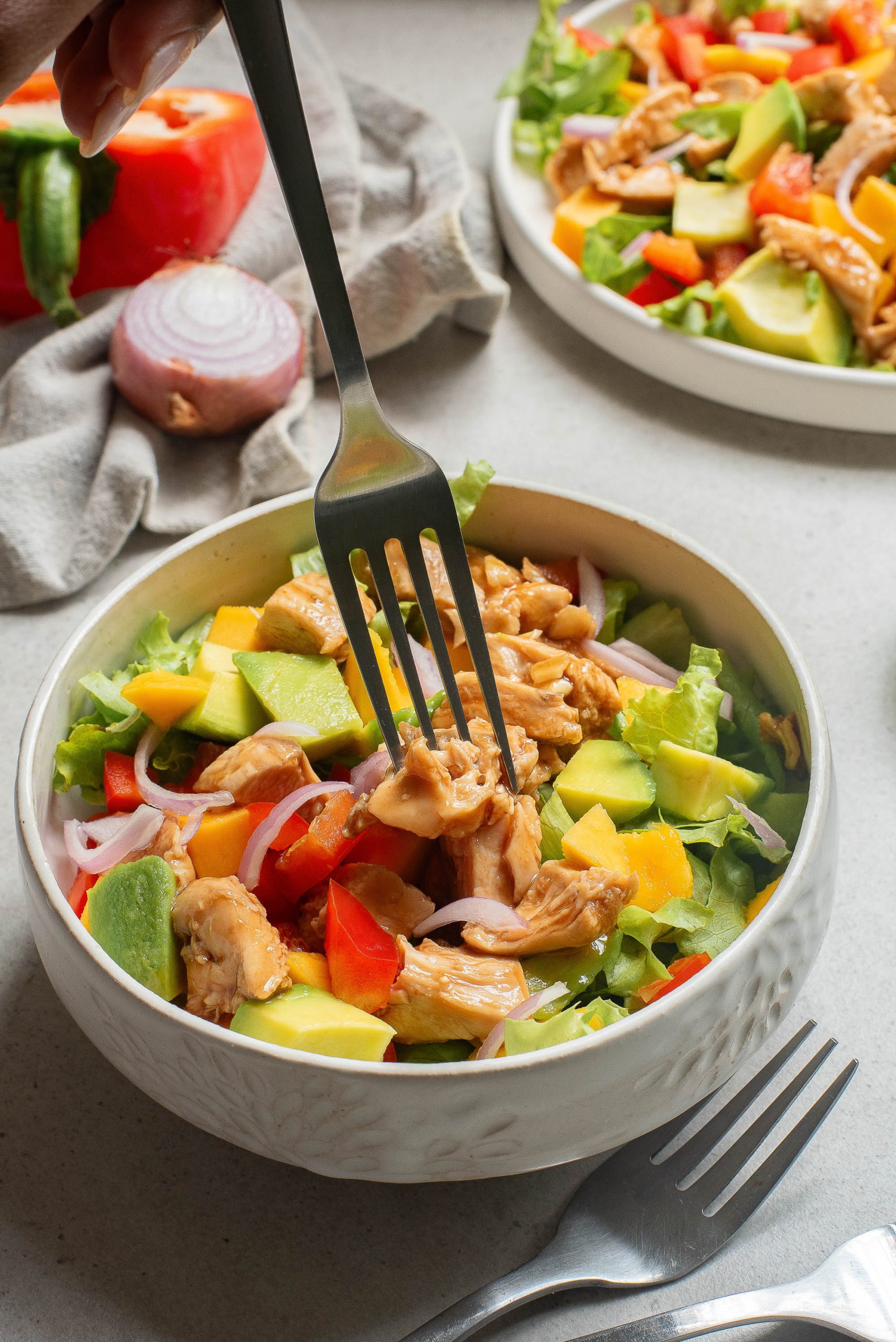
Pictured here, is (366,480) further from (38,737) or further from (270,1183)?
(270,1183)

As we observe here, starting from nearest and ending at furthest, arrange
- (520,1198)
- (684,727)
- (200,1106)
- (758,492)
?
(200,1106) → (520,1198) → (684,727) → (758,492)

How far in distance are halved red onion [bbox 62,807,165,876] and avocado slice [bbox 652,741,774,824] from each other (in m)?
0.60

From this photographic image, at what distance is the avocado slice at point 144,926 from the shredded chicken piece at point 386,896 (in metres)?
0.20

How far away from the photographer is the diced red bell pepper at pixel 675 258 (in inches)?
91.1

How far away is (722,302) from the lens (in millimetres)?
2244

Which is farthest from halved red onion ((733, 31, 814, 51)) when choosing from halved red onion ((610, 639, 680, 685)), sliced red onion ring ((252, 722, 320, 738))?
sliced red onion ring ((252, 722, 320, 738))

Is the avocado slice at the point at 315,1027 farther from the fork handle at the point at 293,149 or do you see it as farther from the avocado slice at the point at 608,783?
the fork handle at the point at 293,149

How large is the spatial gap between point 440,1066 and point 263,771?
44 centimetres

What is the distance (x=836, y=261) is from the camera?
2.21 meters

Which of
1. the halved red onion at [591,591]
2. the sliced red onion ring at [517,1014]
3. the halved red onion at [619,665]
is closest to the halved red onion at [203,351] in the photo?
the halved red onion at [591,591]

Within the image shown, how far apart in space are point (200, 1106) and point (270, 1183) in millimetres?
233

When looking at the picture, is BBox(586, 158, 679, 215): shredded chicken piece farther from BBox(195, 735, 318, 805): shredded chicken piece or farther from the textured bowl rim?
BBox(195, 735, 318, 805): shredded chicken piece

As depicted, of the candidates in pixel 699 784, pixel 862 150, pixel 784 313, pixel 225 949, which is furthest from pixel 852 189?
pixel 225 949

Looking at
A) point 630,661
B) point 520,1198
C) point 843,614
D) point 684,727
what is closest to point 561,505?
point 630,661
